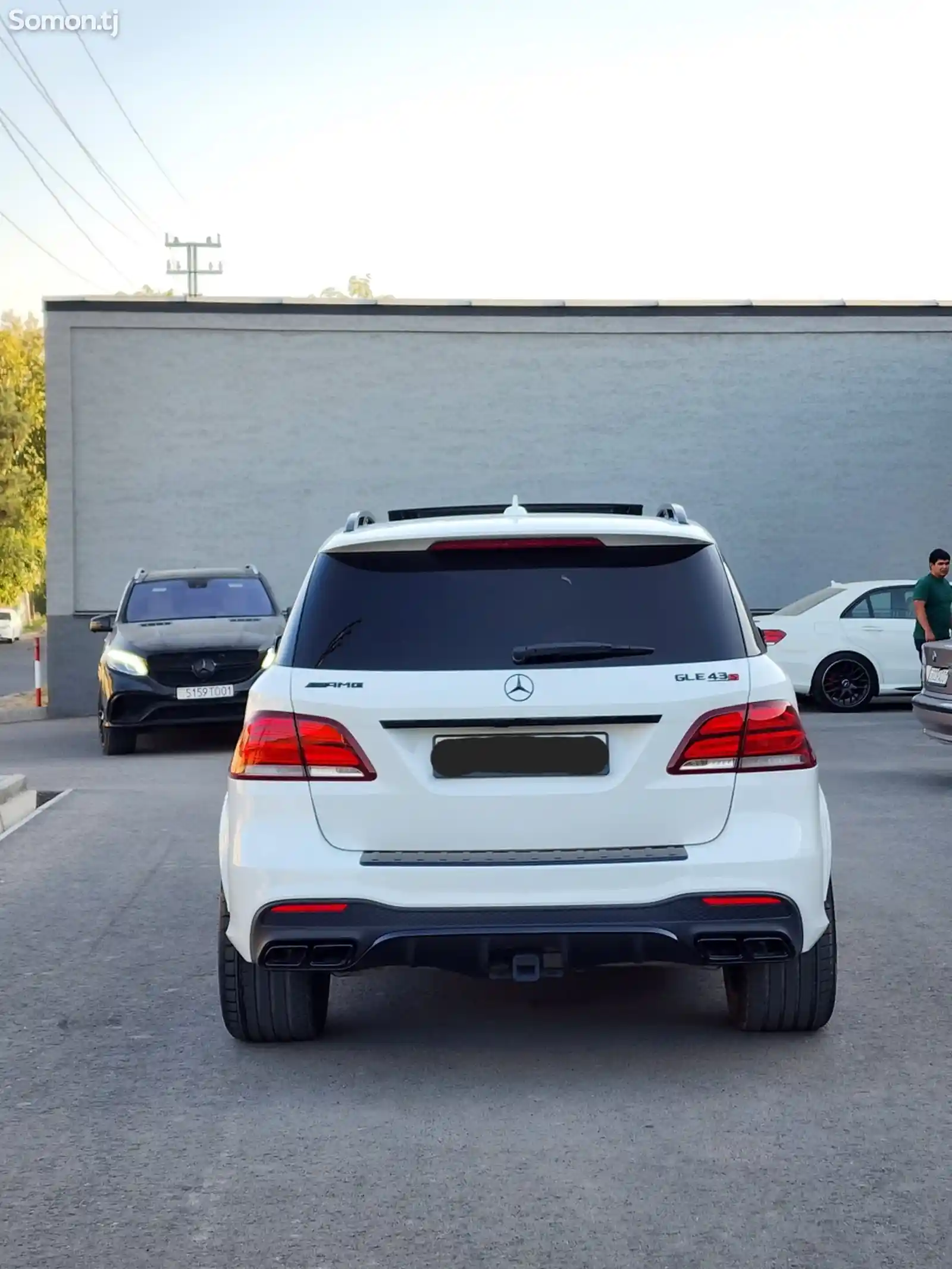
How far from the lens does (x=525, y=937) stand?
16.6 feet

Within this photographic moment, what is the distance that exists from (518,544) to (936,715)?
841 cm

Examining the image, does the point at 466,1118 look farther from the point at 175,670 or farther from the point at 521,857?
the point at 175,670

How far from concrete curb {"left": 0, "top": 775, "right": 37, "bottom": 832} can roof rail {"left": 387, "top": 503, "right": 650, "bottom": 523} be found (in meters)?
5.90

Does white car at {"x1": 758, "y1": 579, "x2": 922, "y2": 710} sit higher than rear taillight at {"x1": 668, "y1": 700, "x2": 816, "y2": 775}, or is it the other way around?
rear taillight at {"x1": 668, "y1": 700, "x2": 816, "y2": 775}

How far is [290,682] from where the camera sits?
17.3 feet

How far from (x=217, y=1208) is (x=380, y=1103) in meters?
0.96

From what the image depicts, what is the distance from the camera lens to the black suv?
1652 centimetres

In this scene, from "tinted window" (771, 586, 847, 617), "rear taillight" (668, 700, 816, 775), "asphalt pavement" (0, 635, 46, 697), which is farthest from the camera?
"asphalt pavement" (0, 635, 46, 697)

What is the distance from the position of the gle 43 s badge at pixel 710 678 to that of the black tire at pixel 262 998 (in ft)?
4.99

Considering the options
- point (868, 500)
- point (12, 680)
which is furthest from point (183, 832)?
point (12, 680)

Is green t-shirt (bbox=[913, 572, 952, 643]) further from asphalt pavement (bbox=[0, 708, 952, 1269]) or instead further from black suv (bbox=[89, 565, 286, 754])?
asphalt pavement (bbox=[0, 708, 952, 1269])

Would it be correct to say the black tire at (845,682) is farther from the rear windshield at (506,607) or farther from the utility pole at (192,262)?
the utility pole at (192,262)

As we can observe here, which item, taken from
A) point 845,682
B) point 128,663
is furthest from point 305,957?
point 845,682

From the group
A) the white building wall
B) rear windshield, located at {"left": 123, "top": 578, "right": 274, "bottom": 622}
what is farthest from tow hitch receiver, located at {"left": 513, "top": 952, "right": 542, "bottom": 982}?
the white building wall
